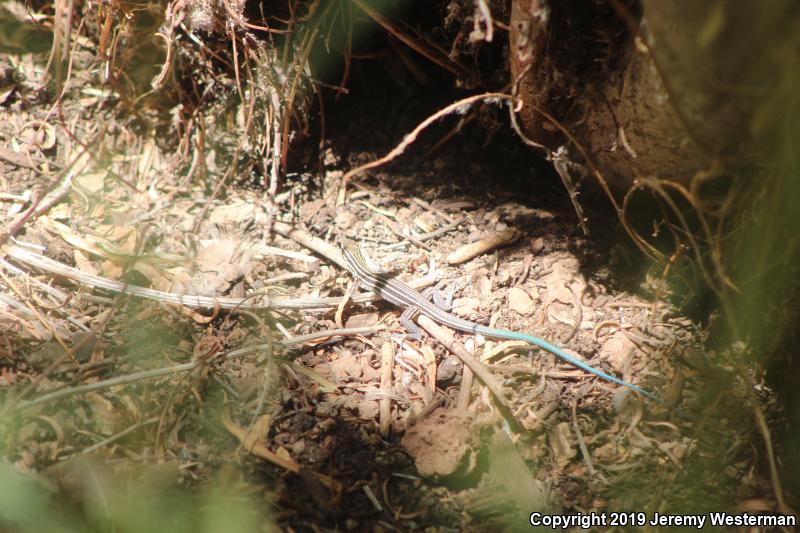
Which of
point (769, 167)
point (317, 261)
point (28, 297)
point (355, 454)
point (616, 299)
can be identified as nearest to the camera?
point (769, 167)

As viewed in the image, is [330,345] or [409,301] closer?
[330,345]

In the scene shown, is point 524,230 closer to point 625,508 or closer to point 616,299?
point 616,299

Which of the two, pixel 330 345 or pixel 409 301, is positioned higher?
pixel 409 301

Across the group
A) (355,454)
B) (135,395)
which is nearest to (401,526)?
(355,454)

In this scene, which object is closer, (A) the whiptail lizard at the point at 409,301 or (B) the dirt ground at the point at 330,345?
(B) the dirt ground at the point at 330,345

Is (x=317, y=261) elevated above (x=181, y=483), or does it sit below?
above

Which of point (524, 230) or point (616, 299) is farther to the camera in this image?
point (524, 230)

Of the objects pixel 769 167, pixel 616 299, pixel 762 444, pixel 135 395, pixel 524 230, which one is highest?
pixel 769 167

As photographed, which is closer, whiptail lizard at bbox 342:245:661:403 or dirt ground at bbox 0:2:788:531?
dirt ground at bbox 0:2:788:531
